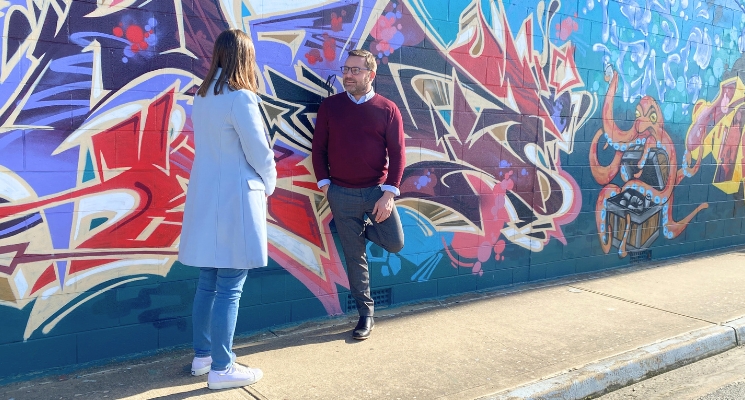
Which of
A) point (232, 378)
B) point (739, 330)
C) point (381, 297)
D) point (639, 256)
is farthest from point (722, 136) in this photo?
point (232, 378)

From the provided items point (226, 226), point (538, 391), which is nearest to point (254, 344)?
point (226, 226)

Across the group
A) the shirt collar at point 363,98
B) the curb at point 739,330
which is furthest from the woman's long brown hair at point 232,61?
the curb at point 739,330

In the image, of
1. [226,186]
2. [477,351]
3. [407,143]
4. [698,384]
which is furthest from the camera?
[407,143]

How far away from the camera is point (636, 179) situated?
691 cm

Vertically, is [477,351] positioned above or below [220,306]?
below

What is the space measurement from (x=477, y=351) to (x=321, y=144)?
5.76ft

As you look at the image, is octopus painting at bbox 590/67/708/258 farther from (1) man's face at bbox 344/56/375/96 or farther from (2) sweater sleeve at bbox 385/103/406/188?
(1) man's face at bbox 344/56/375/96

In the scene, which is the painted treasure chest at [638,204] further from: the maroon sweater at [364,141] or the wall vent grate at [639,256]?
the maroon sweater at [364,141]

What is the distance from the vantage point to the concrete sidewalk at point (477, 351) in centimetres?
361

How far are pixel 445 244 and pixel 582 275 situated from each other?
1.83m

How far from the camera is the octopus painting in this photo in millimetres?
6590

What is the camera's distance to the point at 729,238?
8.10 meters

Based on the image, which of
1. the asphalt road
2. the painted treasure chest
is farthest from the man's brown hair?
the painted treasure chest

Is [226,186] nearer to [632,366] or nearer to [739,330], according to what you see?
[632,366]
